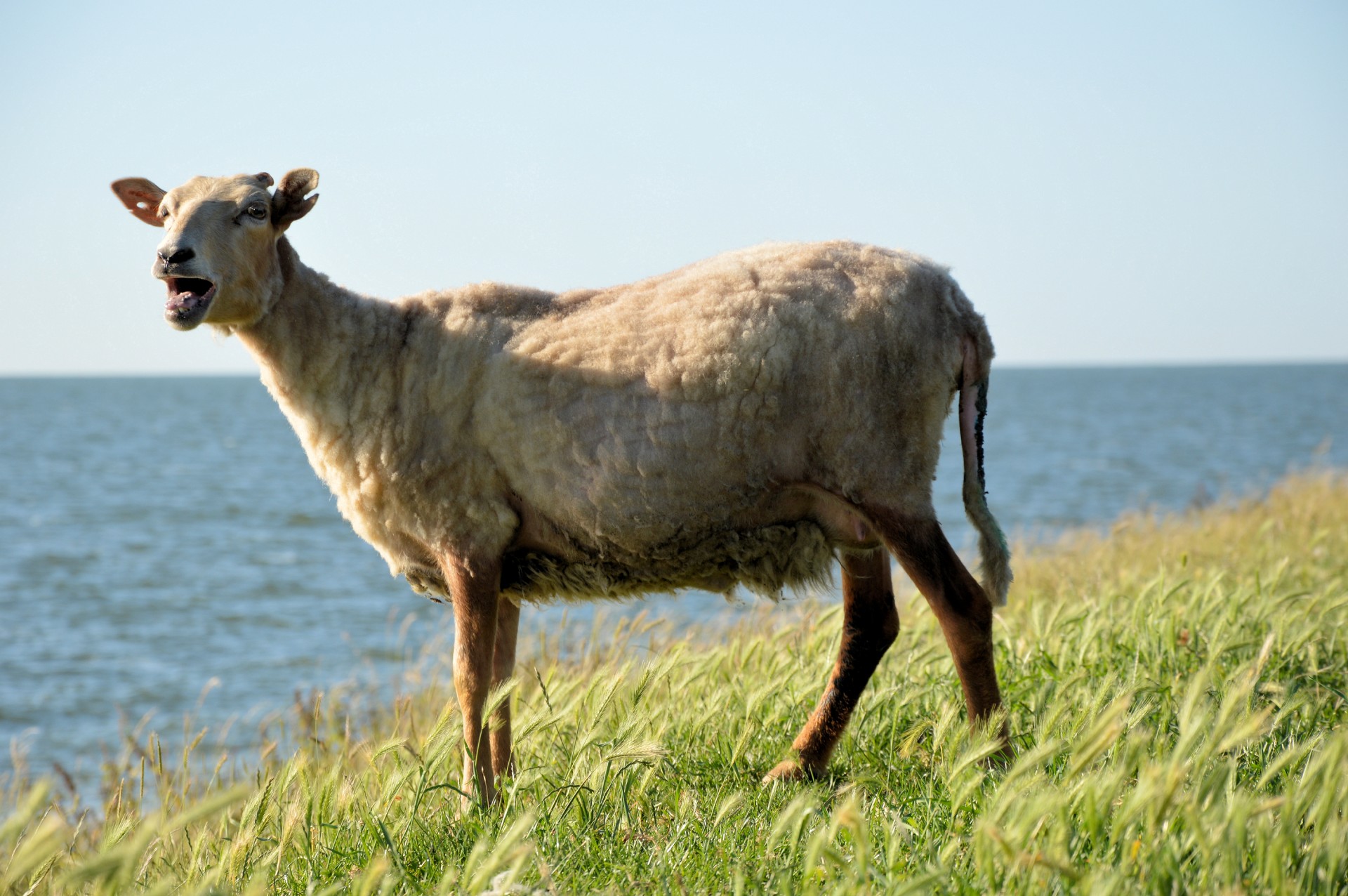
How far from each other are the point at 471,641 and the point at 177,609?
48.3 ft

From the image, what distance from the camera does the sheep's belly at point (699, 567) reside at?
444cm

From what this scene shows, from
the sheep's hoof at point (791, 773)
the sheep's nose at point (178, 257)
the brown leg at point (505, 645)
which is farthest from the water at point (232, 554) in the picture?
the sheep's nose at point (178, 257)

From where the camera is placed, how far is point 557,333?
4598 millimetres

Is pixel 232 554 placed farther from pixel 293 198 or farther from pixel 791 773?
pixel 791 773

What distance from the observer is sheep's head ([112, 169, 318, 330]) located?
4.32 m

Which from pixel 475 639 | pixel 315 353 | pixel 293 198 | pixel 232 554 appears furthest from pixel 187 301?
pixel 232 554

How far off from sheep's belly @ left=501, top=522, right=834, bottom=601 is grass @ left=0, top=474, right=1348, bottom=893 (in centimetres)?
35

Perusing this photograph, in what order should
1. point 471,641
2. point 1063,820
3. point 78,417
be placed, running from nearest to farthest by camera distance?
1. point 1063,820
2. point 471,641
3. point 78,417

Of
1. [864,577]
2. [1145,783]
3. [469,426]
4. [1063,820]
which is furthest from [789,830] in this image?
[469,426]

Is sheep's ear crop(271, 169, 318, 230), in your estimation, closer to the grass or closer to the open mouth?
the open mouth

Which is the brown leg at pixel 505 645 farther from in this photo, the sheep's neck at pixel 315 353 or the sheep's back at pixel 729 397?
the sheep's neck at pixel 315 353

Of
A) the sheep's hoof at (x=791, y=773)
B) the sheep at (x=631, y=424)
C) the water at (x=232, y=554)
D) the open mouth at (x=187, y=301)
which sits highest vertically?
the open mouth at (x=187, y=301)

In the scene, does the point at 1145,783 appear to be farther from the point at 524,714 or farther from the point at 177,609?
the point at 177,609

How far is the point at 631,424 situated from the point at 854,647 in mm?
1358
